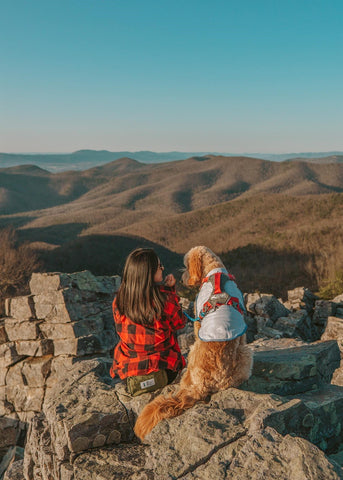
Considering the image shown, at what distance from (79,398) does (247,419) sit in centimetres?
221

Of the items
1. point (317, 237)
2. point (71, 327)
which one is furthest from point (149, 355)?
point (317, 237)

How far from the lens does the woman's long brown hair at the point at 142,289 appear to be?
4152 mm

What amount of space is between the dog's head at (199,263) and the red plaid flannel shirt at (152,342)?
381 mm

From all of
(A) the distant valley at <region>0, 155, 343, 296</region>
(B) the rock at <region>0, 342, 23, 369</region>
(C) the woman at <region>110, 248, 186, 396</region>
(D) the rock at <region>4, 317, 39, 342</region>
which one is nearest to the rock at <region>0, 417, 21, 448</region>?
(B) the rock at <region>0, 342, 23, 369</region>

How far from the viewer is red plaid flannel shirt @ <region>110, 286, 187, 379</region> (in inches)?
171

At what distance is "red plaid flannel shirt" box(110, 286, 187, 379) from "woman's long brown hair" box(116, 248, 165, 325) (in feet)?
0.35

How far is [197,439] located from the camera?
3.08m

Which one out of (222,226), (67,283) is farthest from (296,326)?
(222,226)

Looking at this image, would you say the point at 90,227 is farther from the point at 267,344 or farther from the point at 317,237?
the point at 267,344

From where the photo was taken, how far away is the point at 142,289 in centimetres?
419

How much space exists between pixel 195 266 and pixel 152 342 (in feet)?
3.69

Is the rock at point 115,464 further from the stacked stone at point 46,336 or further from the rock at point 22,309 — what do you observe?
the rock at point 22,309

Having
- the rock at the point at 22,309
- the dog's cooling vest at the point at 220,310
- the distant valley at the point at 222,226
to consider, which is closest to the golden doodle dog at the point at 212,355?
the dog's cooling vest at the point at 220,310

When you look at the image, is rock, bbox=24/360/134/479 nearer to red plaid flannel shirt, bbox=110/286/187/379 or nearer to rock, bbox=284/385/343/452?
red plaid flannel shirt, bbox=110/286/187/379
